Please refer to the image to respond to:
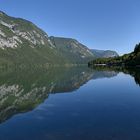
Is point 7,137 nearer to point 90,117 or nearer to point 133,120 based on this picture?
point 90,117

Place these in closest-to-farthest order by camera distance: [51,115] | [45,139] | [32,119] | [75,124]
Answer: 1. [45,139]
2. [75,124]
3. [32,119]
4. [51,115]

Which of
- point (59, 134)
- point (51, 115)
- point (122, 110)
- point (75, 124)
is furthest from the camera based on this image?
point (122, 110)

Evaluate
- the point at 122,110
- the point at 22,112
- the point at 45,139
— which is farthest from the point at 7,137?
the point at 122,110

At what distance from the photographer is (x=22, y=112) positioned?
136 feet

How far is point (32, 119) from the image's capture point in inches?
1417

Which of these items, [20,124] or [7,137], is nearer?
[7,137]

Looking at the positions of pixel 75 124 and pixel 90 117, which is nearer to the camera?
pixel 75 124

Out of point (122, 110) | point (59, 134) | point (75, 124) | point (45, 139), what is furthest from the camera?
point (122, 110)

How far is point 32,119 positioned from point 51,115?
11.2 feet

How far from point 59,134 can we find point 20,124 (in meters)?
6.80

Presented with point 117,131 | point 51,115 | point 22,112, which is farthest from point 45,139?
point 22,112

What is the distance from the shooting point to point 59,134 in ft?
92.9

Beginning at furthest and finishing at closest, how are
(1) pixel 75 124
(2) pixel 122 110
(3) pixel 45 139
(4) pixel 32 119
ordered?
1. (2) pixel 122 110
2. (4) pixel 32 119
3. (1) pixel 75 124
4. (3) pixel 45 139

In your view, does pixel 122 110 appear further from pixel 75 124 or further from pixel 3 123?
pixel 3 123
